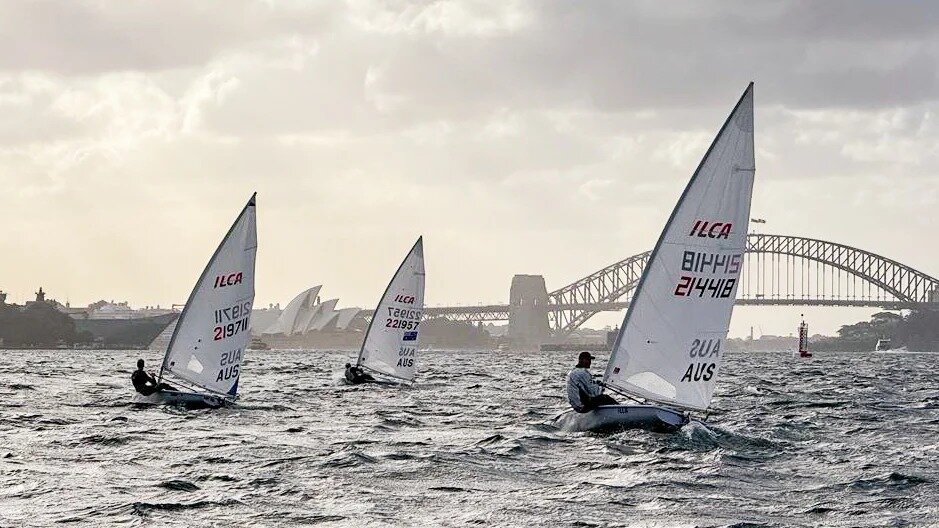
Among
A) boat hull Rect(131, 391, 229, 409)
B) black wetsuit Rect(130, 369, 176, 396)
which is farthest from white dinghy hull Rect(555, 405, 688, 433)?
black wetsuit Rect(130, 369, 176, 396)

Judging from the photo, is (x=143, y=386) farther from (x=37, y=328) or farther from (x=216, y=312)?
(x=37, y=328)

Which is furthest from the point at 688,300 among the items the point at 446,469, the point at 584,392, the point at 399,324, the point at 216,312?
the point at 399,324

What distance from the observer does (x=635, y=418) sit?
2247 centimetres

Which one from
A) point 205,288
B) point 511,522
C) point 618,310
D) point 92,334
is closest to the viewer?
point 511,522

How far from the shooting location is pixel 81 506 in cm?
1586

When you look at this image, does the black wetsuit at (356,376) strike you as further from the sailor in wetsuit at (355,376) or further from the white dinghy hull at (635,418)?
the white dinghy hull at (635,418)

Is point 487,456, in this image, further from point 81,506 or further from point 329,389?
point 329,389

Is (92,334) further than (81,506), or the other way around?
(92,334)

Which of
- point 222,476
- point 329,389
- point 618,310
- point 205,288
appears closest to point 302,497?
point 222,476

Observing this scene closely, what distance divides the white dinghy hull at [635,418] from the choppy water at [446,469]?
8.0 inches

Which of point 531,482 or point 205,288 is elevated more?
point 205,288

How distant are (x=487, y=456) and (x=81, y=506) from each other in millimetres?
7023

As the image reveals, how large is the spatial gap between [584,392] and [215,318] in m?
9.95

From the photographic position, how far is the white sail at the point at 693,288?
2123cm
